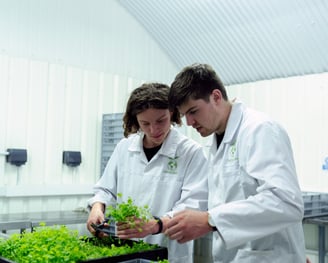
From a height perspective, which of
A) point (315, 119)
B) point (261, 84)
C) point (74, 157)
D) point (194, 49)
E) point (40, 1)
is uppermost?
point (40, 1)

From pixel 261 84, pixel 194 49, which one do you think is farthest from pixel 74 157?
pixel 261 84

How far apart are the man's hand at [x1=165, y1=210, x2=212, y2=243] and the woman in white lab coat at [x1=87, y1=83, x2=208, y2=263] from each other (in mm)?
452

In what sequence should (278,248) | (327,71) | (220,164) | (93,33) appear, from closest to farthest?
(278,248)
(220,164)
(327,71)
(93,33)

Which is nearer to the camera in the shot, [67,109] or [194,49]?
[67,109]

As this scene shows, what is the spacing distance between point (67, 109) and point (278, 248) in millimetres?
3445

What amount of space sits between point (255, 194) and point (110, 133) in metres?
3.35

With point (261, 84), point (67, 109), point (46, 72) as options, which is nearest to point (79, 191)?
point (67, 109)

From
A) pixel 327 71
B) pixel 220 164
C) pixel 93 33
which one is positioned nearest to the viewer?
pixel 220 164

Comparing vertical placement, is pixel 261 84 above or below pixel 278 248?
above

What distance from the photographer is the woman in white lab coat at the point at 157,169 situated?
2.12 metres

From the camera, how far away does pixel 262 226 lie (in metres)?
1.54

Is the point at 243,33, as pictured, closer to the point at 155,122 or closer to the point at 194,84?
the point at 155,122

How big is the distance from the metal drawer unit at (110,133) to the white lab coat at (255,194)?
9.62 ft

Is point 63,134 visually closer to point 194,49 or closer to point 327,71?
point 194,49
